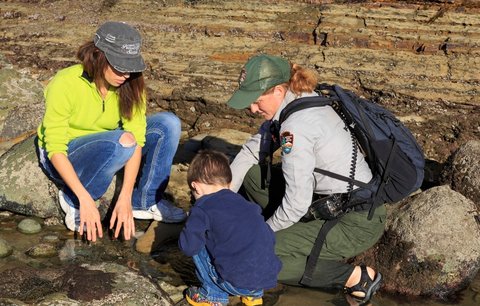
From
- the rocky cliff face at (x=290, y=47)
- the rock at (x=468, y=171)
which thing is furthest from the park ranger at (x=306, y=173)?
the rocky cliff face at (x=290, y=47)

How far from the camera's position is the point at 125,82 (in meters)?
4.48

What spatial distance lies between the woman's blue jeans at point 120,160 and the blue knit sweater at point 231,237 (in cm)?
110

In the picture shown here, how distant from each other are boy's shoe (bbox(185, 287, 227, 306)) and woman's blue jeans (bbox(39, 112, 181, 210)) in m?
1.09

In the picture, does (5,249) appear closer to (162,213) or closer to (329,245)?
(162,213)

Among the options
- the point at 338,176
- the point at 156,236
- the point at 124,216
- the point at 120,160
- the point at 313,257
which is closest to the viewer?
the point at 338,176

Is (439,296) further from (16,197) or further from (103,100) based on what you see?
(16,197)

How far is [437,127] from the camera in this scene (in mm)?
7211

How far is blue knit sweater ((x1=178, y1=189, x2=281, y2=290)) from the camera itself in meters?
3.70

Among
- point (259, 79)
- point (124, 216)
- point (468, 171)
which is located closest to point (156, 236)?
point (124, 216)

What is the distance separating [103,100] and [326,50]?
5170mm

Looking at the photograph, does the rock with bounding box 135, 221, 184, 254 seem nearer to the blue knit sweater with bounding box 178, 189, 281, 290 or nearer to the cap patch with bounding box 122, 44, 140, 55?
the blue knit sweater with bounding box 178, 189, 281, 290

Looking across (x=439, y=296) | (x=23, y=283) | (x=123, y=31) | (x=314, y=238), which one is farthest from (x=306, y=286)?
(x=123, y=31)

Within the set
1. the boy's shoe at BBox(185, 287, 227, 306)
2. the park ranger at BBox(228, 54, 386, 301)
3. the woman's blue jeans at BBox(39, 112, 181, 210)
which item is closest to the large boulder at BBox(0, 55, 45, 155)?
the woman's blue jeans at BBox(39, 112, 181, 210)

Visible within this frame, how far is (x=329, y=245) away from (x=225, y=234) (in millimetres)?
821
